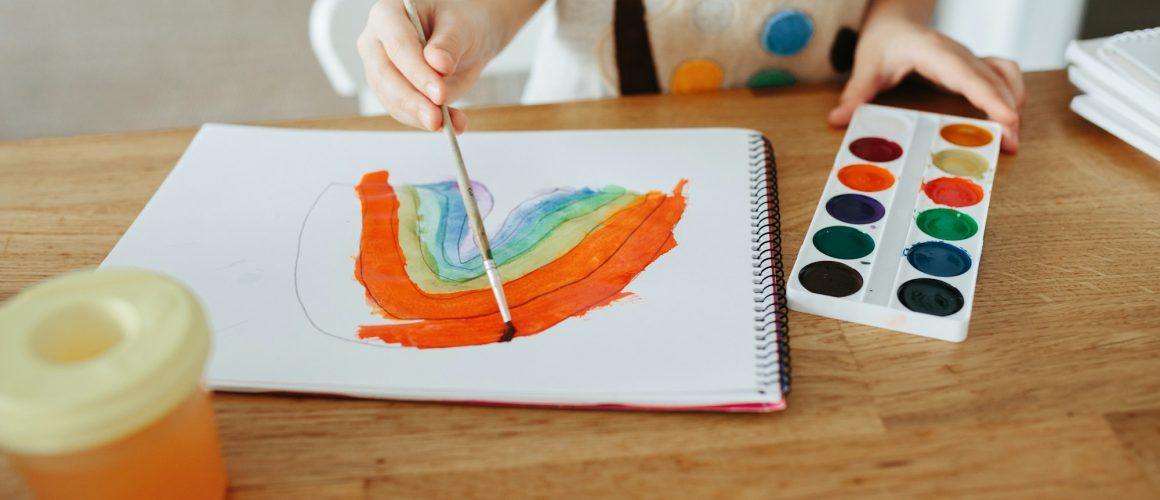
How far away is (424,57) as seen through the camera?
2.10 feet

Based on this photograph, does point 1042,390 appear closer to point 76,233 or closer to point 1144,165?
point 1144,165

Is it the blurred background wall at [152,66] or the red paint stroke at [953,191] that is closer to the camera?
the red paint stroke at [953,191]

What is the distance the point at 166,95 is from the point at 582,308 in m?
1.77

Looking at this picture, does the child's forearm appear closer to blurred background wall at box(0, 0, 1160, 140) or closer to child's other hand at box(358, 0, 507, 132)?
child's other hand at box(358, 0, 507, 132)

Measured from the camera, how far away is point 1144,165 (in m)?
0.69

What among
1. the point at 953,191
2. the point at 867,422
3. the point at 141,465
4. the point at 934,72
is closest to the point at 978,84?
the point at 934,72

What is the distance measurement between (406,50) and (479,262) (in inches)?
6.4

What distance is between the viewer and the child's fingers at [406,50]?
2.06 ft

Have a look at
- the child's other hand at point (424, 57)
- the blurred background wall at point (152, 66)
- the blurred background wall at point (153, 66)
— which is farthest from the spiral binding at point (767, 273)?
the blurred background wall at point (152, 66)

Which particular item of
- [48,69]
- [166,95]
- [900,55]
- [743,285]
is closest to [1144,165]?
Result: [900,55]

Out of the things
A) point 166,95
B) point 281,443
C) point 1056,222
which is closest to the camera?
point 281,443

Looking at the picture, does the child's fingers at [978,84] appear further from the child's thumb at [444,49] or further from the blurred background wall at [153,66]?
the blurred background wall at [153,66]

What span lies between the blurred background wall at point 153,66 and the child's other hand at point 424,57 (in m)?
1.20

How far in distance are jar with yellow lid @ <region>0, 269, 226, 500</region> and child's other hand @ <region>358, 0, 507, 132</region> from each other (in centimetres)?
28
